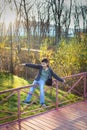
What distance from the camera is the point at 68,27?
60.6ft

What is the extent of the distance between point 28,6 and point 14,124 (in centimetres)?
1019

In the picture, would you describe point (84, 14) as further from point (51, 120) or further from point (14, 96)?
point (51, 120)

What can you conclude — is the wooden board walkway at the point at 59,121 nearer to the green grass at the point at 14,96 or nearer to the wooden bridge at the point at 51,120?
the wooden bridge at the point at 51,120

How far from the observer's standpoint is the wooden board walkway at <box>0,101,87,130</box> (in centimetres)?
500

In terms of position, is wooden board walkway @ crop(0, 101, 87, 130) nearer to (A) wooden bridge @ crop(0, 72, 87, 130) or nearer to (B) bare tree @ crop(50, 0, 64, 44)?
(A) wooden bridge @ crop(0, 72, 87, 130)

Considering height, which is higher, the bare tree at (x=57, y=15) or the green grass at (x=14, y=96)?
the bare tree at (x=57, y=15)

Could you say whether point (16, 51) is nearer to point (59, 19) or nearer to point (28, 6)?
point (28, 6)

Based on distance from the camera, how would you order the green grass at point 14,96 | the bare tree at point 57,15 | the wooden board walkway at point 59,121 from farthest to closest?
the bare tree at point 57,15
the green grass at point 14,96
the wooden board walkway at point 59,121

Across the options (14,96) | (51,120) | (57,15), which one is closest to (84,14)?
(57,15)

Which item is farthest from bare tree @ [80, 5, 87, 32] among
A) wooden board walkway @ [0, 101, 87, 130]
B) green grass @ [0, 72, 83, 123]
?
wooden board walkway @ [0, 101, 87, 130]

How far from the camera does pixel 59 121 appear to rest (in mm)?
5305

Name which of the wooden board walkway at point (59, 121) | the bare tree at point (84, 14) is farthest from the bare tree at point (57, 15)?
the wooden board walkway at point (59, 121)

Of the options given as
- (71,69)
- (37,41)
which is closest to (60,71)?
(71,69)

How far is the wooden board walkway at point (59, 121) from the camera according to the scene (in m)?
5.00
